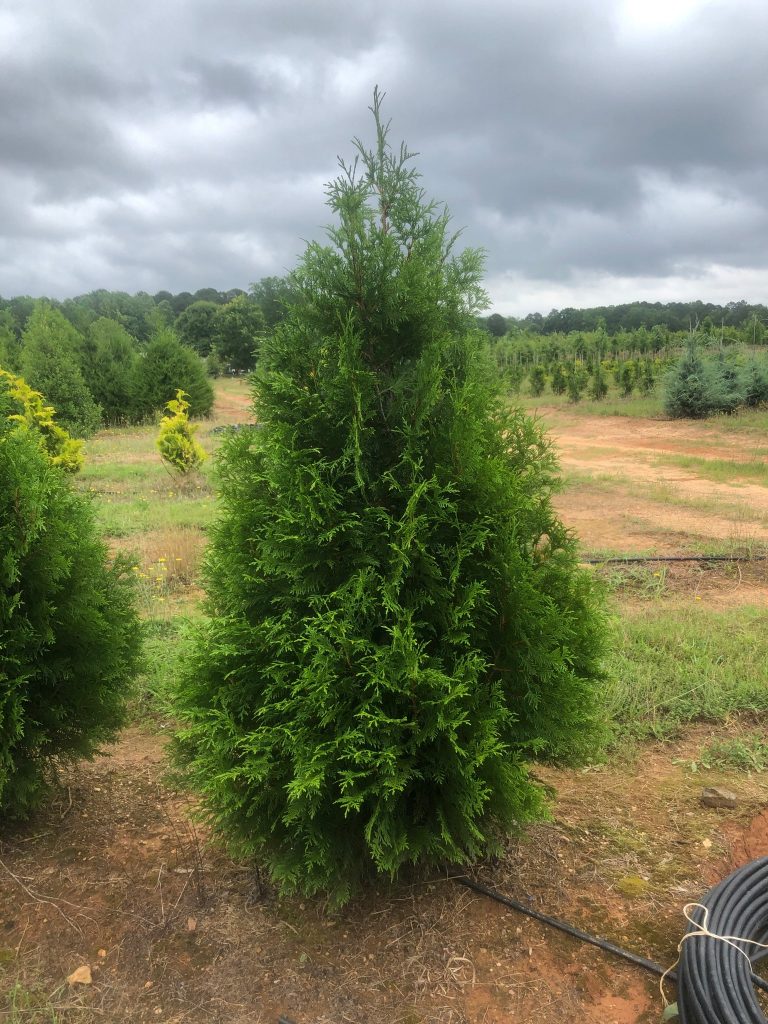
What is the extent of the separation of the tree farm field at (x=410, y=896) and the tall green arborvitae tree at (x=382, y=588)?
330 millimetres

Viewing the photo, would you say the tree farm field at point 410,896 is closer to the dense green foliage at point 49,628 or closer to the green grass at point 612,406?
the dense green foliage at point 49,628

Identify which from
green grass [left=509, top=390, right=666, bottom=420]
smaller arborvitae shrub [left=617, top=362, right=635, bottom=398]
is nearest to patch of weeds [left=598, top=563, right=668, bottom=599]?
green grass [left=509, top=390, right=666, bottom=420]

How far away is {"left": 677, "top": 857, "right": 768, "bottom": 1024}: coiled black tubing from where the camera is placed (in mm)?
2219

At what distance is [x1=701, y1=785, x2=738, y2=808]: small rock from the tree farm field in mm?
57

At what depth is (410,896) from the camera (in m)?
2.93

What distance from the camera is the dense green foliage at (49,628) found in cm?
300

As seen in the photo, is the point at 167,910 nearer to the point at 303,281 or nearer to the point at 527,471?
the point at 527,471

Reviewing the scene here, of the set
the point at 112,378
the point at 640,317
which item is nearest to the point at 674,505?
the point at 112,378

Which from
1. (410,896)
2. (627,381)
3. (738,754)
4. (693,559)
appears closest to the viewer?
(410,896)

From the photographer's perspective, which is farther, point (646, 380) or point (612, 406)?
point (646, 380)

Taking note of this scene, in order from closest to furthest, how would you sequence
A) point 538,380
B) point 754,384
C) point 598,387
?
point 754,384, point 598,387, point 538,380

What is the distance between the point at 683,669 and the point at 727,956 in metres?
3.00

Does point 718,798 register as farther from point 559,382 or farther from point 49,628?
point 559,382

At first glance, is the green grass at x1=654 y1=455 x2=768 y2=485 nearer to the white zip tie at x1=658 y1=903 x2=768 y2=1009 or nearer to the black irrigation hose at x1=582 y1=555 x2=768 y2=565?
the black irrigation hose at x1=582 y1=555 x2=768 y2=565
